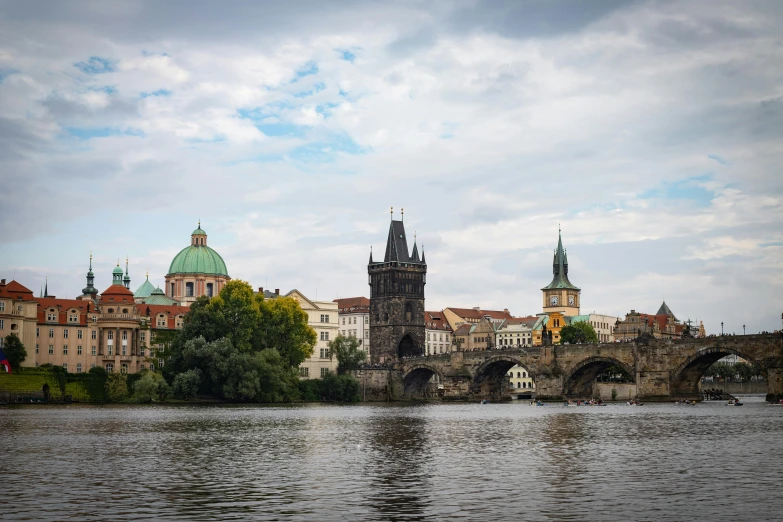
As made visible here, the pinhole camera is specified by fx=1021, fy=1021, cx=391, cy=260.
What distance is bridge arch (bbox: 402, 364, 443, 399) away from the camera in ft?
527

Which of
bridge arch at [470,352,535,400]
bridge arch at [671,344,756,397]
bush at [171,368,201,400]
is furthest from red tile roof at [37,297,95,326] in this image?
bridge arch at [671,344,756,397]

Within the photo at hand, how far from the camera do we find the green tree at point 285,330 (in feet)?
416

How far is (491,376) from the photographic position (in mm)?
152625

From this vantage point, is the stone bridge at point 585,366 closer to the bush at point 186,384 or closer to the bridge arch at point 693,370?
the bridge arch at point 693,370

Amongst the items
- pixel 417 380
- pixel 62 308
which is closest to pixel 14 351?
pixel 62 308

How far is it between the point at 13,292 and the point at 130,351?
17.2m

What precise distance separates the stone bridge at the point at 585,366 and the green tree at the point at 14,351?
198ft

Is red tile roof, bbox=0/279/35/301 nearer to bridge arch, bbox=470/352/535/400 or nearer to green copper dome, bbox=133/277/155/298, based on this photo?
bridge arch, bbox=470/352/535/400

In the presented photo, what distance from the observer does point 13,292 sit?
122 m

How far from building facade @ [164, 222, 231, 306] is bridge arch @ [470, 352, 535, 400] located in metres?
56.0

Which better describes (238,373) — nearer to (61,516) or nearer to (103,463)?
(103,463)

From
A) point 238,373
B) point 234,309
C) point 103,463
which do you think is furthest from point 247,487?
point 234,309

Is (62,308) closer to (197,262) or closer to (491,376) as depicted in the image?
(197,262)

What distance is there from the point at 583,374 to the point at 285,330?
40.5 metres
